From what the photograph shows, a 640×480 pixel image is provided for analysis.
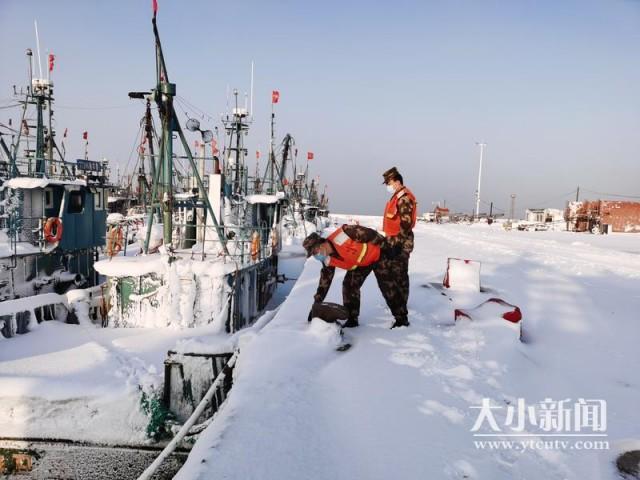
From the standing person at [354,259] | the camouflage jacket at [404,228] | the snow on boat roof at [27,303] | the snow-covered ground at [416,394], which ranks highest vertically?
the camouflage jacket at [404,228]

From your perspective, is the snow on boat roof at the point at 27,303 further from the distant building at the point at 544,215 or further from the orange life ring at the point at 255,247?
the distant building at the point at 544,215

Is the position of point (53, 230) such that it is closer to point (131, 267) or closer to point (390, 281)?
point (131, 267)

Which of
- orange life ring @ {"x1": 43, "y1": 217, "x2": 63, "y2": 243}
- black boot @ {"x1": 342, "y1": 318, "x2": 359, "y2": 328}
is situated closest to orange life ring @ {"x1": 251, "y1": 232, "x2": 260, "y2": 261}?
orange life ring @ {"x1": 43, "y1": 217, "x2": 63, "y2": 243}

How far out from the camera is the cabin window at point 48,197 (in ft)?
42.3

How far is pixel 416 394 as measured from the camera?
3.12 meters

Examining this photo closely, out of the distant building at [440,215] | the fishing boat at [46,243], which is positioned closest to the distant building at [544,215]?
the distant building at [440,215]

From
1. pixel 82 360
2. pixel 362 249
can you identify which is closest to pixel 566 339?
pixel 362 249

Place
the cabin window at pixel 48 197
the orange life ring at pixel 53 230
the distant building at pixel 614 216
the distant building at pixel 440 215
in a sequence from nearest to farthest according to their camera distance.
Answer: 1. the orange life ring at pixel 53 230
2. the cabin window at pixel 48 197
3. the distant building at pixel 614 216
4. the distant building at pixel 440 215

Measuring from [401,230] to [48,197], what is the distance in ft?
42.1

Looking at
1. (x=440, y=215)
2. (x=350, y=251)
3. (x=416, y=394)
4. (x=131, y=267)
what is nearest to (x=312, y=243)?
(x=350, y=251)

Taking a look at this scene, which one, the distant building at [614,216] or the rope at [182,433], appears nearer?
the rope at [182,433]

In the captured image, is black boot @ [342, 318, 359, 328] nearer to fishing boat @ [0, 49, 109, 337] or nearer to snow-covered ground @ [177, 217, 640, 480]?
snow-covered ground @ [177, 217, 640, 480]

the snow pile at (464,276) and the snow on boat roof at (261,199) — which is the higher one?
the snow on boat roof at (261,199)

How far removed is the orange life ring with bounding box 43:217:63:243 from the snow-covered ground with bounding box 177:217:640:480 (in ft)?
33.0
